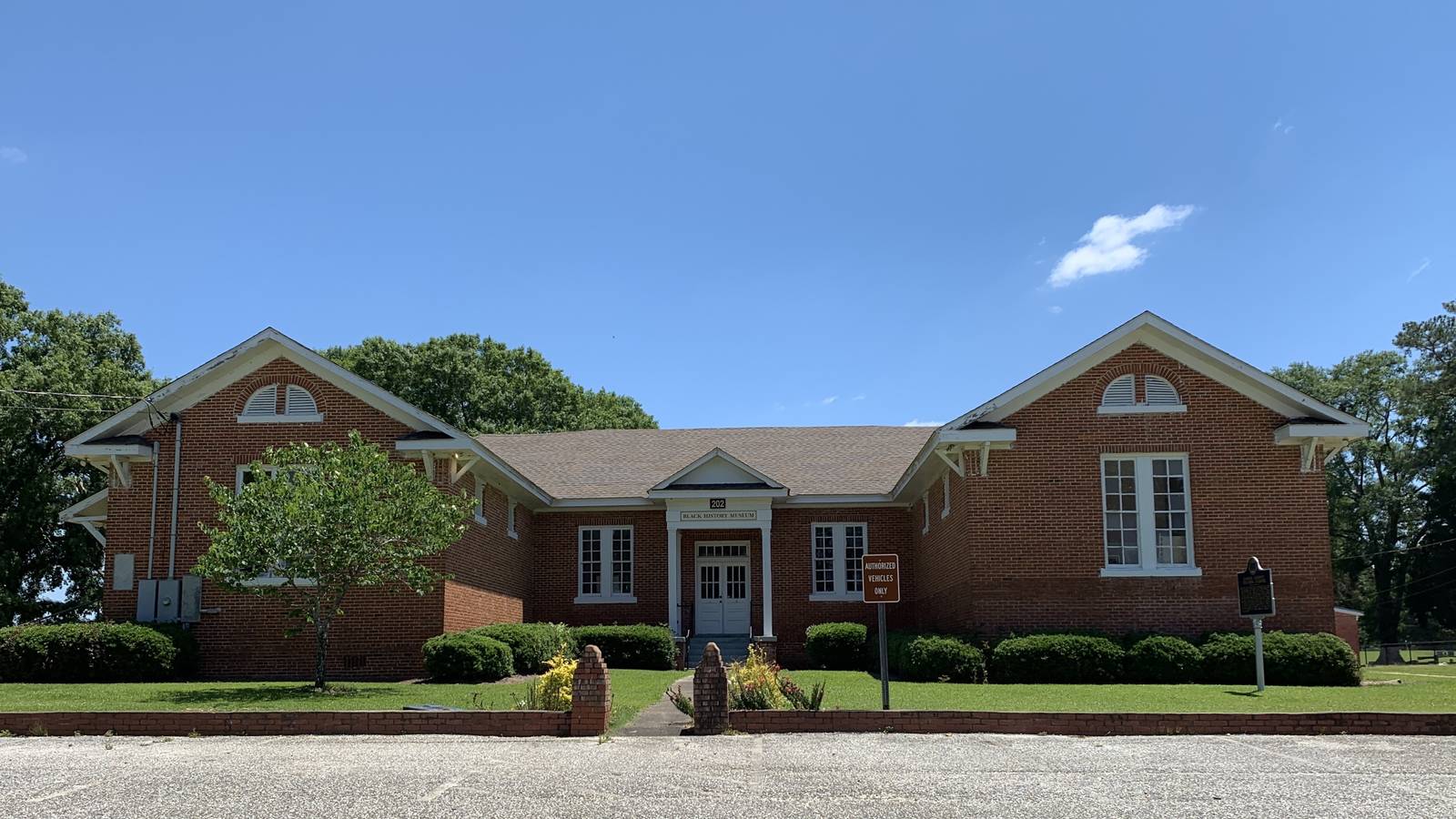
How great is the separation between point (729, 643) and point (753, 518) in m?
2.94

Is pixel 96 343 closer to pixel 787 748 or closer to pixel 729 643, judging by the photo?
pixel 729 643

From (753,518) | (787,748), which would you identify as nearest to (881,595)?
(787,748)

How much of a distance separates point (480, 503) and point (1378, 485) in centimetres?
4964

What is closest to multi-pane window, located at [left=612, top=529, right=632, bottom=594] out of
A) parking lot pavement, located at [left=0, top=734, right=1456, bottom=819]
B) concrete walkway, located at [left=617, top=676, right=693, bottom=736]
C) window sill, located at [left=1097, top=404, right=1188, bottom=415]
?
window sill, located at [left=1097, top=404, right=1188, bottom=415]

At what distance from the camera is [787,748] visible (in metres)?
11.4

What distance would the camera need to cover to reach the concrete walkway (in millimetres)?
12859

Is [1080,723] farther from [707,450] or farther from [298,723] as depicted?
[707,450]

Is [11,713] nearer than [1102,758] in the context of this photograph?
No

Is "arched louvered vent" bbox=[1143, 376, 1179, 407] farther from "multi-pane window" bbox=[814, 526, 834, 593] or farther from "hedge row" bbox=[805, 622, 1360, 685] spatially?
"multi-pane window" bbox=[814, 526, 834, 593]

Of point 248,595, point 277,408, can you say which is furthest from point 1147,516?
point 248,595

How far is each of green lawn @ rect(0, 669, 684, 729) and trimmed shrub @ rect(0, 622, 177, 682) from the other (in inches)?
19.5

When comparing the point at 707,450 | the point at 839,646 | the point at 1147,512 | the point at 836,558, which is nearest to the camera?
the point at 1147,512

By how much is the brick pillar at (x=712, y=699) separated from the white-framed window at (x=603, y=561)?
15.2 meters

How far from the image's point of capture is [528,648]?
2136cm
